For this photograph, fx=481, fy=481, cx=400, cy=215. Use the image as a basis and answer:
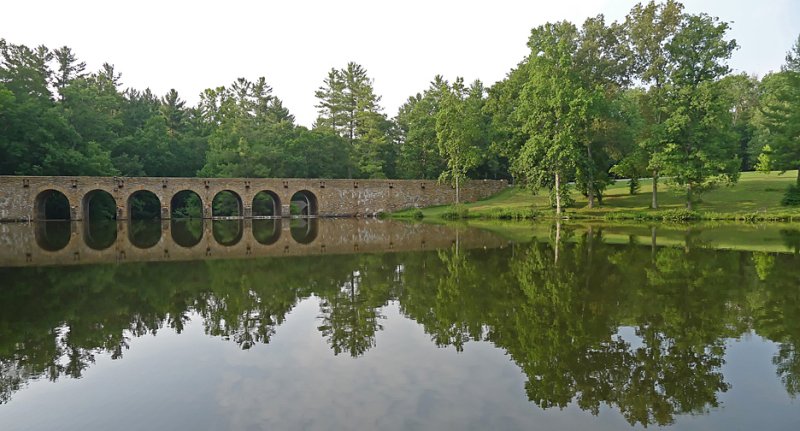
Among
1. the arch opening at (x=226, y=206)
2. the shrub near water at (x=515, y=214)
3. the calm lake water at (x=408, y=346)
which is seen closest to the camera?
the calm lake water at (x=408, y=346)

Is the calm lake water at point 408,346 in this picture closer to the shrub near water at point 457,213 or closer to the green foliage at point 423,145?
the shrub near water at point 457,213

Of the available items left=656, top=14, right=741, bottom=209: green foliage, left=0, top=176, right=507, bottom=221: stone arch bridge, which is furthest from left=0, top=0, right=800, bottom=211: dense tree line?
left=0, top=176, right=507, bottom=221: stone arch bridge

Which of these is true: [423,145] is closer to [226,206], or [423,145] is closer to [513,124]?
[513,124]

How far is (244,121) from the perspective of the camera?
71938 mm

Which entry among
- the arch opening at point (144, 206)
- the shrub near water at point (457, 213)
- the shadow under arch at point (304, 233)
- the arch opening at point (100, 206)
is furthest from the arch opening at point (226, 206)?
the shrub near water at point (457, 213)

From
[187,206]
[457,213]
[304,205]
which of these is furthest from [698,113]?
[187,206]

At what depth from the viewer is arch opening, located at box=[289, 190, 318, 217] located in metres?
54.7

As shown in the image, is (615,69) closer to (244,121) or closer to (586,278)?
(586,278)

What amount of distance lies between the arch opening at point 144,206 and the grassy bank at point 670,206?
95.2 ft

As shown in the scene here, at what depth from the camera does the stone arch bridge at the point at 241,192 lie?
137 feet

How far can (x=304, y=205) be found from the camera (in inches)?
2758

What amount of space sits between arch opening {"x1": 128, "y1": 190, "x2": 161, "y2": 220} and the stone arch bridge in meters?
2.22

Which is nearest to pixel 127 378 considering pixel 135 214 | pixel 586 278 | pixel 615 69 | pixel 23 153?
pixel 586 278

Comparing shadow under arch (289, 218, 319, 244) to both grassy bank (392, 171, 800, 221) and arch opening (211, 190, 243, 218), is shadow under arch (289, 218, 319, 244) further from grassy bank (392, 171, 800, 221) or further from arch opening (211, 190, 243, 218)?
arch opening (211, 190, 243, 218)
